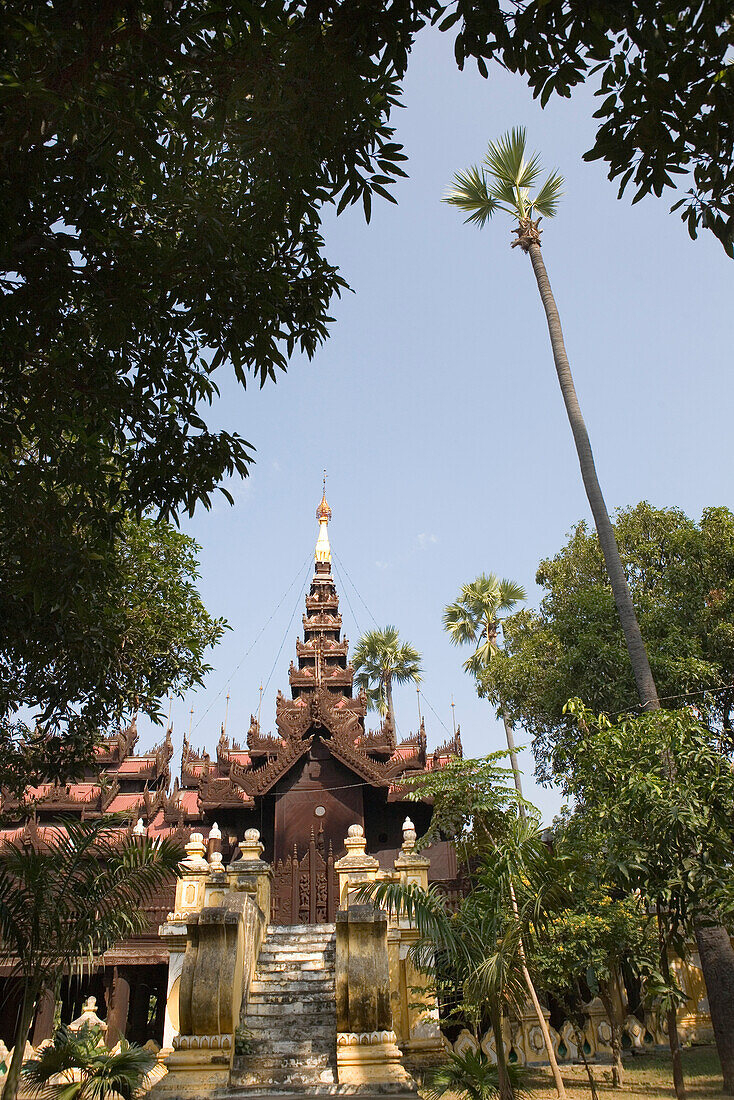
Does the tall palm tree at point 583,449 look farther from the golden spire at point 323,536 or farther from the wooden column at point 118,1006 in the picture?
the golden spire at point 323,536

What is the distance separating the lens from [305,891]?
19.8 metres

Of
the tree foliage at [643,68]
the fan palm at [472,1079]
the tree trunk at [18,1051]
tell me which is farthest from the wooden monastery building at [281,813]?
the tree foliage at [643,68]

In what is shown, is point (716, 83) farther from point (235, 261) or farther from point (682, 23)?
point (235, 261)

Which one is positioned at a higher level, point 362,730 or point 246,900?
point 362,730

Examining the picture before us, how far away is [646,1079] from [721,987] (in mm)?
2059

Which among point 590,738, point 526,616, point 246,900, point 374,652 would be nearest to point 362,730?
point 526,616

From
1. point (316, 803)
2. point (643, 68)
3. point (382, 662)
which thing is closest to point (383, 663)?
point (382, 662)

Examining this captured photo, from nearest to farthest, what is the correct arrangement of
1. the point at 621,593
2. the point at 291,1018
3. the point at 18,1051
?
the point at 18,1051, the point at 291,1018, the point at 621,593

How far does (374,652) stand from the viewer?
41344 millimetres

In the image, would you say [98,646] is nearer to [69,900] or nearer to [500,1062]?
[69,900]

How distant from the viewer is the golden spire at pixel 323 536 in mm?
38156

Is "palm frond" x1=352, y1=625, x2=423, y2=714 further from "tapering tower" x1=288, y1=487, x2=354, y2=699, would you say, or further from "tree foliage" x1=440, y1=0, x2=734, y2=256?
"tree foliage" x1=440, y1=0, x2=734, y2=256

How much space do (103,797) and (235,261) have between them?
83.3 ft

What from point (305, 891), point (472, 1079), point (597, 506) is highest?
point (597, 506)
